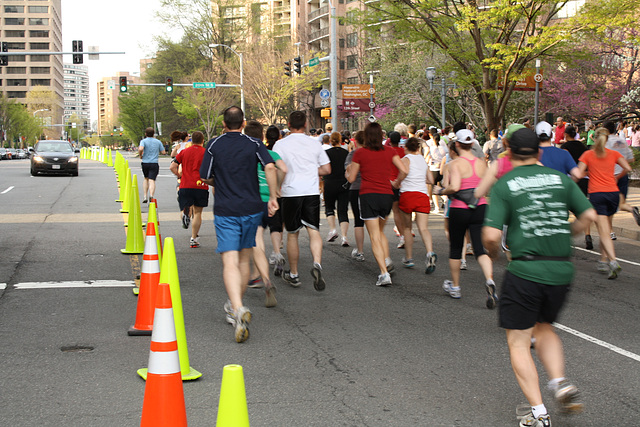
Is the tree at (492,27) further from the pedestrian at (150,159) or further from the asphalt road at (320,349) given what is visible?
the asphalt road at (320,349)

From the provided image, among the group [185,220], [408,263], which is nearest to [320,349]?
[408,263]

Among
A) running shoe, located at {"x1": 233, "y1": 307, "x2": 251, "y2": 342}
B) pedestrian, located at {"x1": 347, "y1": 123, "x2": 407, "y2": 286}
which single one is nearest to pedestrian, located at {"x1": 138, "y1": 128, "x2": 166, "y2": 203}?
pedestrian, located at {"x1": 347, "y1": 123, "x2": 407, "y2": 286}

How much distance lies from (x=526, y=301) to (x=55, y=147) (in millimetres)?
30510

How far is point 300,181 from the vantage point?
26.7 feet

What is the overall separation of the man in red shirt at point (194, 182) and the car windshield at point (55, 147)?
70.7 ft

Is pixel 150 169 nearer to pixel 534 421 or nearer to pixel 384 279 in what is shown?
pixel 384 279

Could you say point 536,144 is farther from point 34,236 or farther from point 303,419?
point 34,236

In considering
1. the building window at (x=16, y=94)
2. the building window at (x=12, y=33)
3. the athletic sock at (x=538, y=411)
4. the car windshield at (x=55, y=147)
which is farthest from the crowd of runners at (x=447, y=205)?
the building window at (x=12, y=33)

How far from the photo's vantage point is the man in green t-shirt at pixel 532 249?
4.02m

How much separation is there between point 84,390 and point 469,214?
14.1ft

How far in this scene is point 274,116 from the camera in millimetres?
54406

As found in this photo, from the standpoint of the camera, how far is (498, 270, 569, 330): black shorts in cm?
403

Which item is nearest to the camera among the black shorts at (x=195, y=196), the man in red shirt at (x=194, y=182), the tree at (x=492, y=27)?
the man in red shirt at (x=194, y=182)

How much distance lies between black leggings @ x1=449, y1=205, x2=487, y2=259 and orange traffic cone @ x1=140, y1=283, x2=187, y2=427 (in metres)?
4.35
